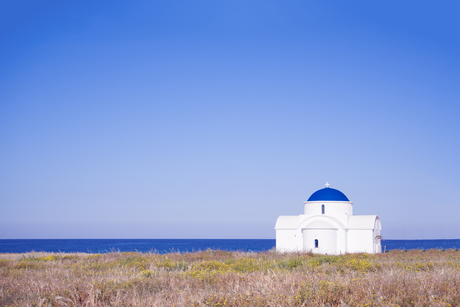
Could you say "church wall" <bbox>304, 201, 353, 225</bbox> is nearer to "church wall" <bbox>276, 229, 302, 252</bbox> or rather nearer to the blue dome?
the blue dome

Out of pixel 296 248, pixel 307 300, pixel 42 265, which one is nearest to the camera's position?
pixel 307 300

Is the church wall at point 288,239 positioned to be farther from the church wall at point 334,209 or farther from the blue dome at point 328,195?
the blue dome at point 328,195

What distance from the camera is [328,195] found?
37.5 metres

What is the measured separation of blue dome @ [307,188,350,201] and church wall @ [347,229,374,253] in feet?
11.0

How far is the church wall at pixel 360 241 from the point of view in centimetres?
3519

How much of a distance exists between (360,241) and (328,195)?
517cm

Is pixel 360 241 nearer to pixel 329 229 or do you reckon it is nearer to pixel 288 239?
pixel 329 229

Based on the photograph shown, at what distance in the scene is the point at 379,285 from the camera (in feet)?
28.8

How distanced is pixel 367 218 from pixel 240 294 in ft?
102

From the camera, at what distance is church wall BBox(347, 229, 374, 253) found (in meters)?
35.2

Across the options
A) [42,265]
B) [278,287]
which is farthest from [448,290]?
[42,265]

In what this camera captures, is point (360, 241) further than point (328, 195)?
No

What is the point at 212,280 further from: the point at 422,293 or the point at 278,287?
the point at 422,293

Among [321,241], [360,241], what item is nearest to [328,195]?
[321,241]
